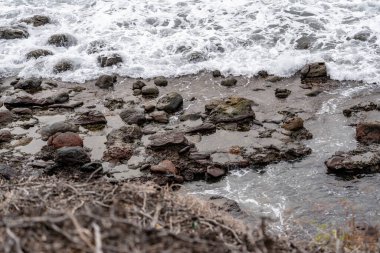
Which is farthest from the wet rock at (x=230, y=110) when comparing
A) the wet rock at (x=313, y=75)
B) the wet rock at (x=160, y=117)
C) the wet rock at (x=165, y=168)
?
the wet rock at (x=313, y=75)

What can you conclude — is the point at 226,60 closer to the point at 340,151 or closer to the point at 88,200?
the point at 340,151

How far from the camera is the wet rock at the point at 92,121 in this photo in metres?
9.66

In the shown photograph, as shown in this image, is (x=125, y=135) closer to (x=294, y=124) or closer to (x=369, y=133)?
(x=294, y=124)

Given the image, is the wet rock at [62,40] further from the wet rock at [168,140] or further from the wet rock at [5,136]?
the wet rock at [168,140]

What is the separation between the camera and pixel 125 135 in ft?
29.9

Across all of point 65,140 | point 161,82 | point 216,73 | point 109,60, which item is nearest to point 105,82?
point 109,60

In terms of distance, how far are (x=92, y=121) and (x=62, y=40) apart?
4566mm

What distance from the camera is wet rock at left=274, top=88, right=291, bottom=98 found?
34.1 feet

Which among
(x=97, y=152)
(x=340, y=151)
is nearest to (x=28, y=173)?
(x=97, y=152)

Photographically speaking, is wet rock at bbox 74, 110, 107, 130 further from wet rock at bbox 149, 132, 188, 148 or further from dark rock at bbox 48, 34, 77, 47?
dark rock at bbox 48, 34, 77, 47

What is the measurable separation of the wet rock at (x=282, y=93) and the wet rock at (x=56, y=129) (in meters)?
4.22

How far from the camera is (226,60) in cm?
1214

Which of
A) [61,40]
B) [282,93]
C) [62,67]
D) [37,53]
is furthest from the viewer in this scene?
[61,40]

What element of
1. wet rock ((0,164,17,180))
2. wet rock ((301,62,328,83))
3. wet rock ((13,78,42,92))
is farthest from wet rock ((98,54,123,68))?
wet rock ((0,164,17,180))
